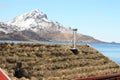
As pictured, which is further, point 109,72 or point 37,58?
point 109,72

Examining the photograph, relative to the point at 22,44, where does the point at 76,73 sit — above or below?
below

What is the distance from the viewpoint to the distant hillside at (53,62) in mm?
19984

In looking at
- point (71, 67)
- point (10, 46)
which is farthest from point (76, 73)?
point (10, 46)

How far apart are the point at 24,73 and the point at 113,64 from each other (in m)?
8.24

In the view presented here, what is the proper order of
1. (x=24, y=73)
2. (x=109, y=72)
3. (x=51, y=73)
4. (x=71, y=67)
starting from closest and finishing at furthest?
(x=24, y=73) → (x=51, y=73) → (x=71, y=67) → (x=109, y=72)

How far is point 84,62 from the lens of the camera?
23812 millimetres

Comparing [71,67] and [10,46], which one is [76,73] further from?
[10,46]

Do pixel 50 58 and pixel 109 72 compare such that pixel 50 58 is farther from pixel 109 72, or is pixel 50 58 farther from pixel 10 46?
pixel 109 72

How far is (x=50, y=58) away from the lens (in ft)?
72.4

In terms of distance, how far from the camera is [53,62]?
22.0 metres

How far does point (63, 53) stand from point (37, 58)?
2573 millimetres

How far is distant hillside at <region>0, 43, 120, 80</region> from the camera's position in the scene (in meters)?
20.0

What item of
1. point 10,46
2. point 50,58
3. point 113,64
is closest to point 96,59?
point 113,64

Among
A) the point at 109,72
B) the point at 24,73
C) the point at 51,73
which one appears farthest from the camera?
the point at 109,72
